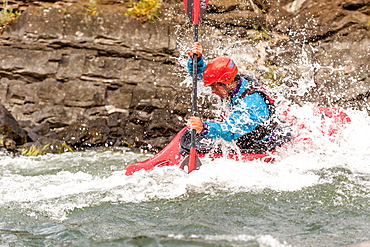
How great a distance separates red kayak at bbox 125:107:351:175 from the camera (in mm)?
5527

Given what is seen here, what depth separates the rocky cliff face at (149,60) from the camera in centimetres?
920

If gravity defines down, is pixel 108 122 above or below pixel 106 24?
below

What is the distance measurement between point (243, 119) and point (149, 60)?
4.80 meters

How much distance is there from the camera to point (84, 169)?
21.7 feet

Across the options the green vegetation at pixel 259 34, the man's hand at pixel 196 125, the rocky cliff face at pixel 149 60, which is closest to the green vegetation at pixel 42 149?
the rocky cliff face at pixel 149 60

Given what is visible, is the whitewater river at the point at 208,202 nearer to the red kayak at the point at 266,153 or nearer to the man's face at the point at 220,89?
the red kayak at the point at 266,153

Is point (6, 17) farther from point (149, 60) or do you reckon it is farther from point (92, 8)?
point (149, 60)

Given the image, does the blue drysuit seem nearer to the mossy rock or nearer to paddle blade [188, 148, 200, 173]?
paddle blade [188, 148, 200, 173]

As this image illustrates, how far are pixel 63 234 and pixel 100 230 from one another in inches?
11.1

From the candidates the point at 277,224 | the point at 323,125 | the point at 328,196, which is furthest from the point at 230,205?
the point at 323,125

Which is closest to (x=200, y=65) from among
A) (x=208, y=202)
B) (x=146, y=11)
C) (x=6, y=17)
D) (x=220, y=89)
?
(x=220, y=89)

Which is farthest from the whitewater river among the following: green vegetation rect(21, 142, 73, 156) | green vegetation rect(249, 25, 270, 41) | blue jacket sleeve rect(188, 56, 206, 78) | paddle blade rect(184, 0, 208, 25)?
green vegetation rect(249, 25, 270, 41)

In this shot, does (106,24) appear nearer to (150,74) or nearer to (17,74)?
(150,74)

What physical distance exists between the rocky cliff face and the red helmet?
3.57 metres
